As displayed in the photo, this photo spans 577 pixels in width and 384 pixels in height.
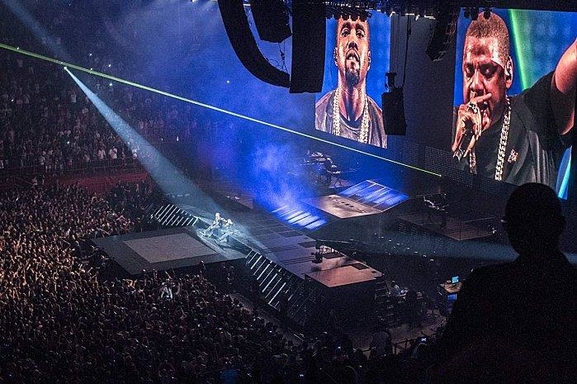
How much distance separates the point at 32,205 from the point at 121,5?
11.9 m

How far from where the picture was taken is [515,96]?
16.5 meters

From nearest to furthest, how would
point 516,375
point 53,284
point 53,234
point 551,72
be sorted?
1. point 516,375
2. point 53,284
3. point 551,72
4. point 53,234

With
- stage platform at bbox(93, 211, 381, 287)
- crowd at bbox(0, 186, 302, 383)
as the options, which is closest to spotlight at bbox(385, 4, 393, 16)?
stage platform at bbox(93, 211, 381, 287)

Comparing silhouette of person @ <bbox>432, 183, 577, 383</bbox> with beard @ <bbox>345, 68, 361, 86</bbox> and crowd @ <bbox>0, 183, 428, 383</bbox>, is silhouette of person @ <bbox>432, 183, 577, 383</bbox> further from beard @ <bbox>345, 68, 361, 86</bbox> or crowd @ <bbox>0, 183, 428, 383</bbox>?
beard @ <bbox>345, 68, 361, 86</bbox>

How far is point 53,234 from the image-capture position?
18.3 m

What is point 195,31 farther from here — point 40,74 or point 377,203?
point 377,203

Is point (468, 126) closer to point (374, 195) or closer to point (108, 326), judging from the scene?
point (374, 195)

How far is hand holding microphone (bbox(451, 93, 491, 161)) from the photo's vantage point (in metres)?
17.6

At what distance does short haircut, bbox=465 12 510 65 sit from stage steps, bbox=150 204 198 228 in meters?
9.45

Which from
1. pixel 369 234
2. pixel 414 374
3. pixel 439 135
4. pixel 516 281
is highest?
pixel 516 281

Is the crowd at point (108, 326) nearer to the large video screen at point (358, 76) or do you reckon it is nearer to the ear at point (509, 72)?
the ear at point (509, 72)

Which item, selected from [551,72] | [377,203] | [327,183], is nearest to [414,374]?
[551,72]

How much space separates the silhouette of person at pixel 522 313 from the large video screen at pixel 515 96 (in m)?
14.1

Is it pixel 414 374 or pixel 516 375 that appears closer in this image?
pixel 516 375
